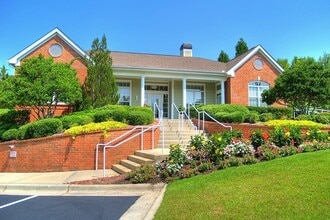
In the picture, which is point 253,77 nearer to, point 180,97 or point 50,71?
point 180,97

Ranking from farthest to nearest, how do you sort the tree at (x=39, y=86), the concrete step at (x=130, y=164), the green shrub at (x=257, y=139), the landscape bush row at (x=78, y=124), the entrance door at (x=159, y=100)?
the entrance door at (x=159, y=100) → the tree at (x=39, y=86) → the landscape bush row at (x=78, y=124) → the concrete step at (x=130, y=164) → the green shrub at (x=257, y=139)

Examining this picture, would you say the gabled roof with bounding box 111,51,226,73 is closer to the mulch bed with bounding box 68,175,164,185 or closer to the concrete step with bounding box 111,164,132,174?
the concrete step with bounding box 111,164,132,174

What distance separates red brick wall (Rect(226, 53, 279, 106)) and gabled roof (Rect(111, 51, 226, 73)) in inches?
49.6

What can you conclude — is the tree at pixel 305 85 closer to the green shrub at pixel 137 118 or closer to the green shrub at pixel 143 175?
the green shrub at pixel 137 118

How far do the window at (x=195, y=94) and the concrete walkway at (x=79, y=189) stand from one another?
47.4ft

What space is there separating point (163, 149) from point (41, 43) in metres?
12.5

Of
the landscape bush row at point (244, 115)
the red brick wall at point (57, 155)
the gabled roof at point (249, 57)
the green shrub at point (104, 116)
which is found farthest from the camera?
the gabled roof at point (249, 57)

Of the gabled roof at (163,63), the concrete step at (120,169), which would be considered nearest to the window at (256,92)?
the gabled roof at (163,63)

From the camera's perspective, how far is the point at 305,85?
1753 cm

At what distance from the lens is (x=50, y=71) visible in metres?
15.5

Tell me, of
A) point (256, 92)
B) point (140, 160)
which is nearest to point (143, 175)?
point (140, 160)

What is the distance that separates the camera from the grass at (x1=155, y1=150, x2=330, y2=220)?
5.06 meters

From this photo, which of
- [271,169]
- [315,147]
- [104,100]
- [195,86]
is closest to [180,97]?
[195,86]

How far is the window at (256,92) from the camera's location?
23.6 meters
